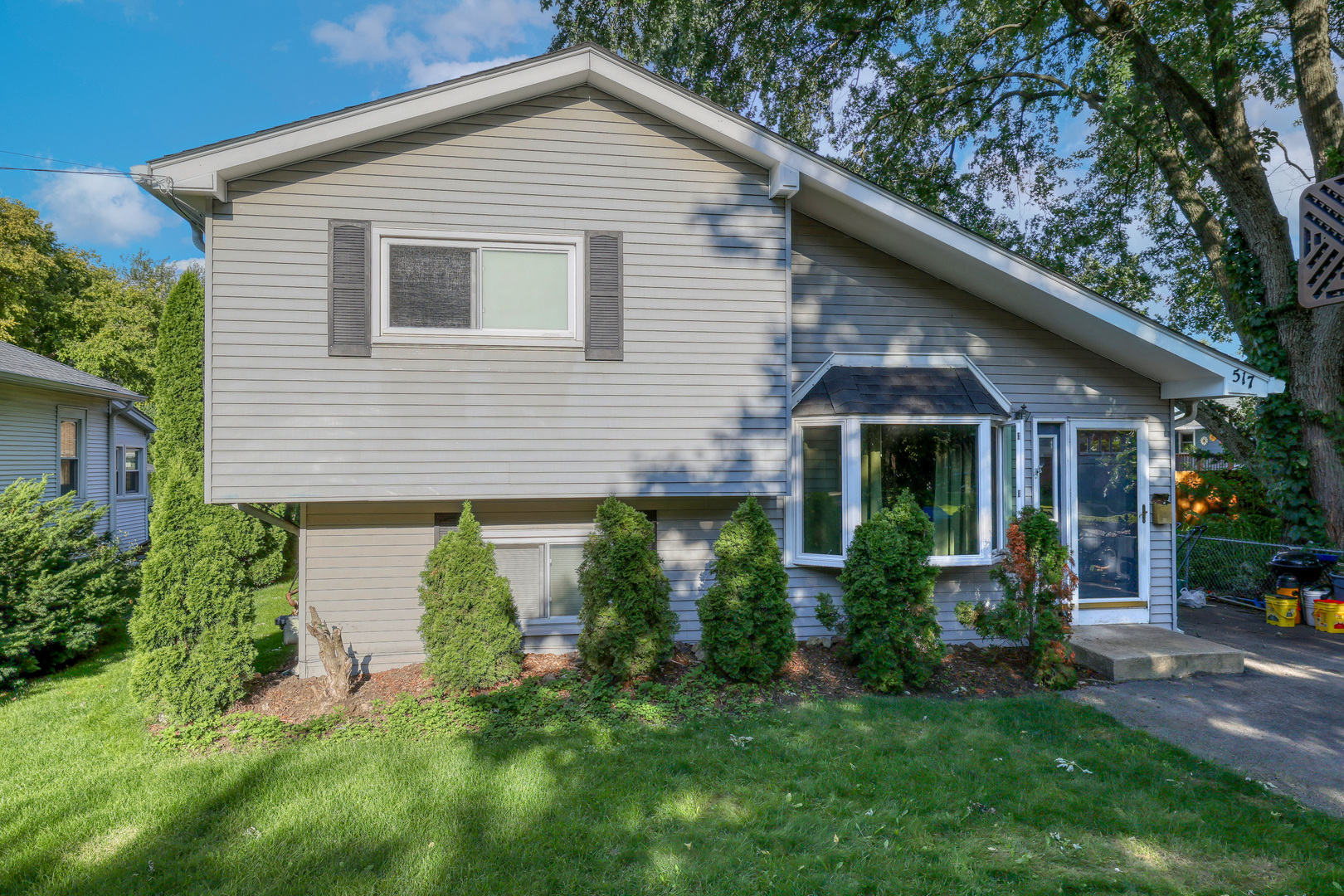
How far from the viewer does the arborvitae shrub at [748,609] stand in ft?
17.0

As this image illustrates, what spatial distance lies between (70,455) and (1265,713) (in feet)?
64.9

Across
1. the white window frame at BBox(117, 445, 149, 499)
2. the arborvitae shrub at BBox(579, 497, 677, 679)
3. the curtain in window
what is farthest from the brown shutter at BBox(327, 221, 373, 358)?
the white window frame at BBox(117, 445, 149, 499)

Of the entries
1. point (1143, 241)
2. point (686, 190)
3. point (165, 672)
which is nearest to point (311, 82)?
point (686, 190)

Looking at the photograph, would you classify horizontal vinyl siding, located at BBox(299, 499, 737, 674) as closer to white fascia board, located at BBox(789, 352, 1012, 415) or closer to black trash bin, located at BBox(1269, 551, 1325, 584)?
white fascia board, located at BBox(789, 352, 1012, 415)

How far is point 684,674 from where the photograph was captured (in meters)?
5.46

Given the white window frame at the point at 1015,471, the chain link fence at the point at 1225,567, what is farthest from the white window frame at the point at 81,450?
the chain link fence at the point at 1225,567

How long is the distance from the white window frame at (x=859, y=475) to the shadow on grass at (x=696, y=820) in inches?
75.9

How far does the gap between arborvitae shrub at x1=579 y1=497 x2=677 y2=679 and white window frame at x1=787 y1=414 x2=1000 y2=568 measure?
5.85 ft

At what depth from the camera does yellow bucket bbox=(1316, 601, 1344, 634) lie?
24.1 ft

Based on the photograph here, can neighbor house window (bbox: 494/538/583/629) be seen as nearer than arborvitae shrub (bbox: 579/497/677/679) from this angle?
No

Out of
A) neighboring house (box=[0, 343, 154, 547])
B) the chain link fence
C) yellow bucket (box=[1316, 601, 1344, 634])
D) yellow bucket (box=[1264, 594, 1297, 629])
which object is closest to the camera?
yellow bucket (box=[1316, 601, 1344, 634])

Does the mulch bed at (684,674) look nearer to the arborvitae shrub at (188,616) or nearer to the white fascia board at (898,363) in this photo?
the arborvitae shrub at (188,616)

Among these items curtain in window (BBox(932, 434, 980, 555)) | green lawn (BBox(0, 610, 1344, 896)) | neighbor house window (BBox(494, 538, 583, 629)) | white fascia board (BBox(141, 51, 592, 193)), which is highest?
white fascia board (BBox(141, 51, 592, 193))

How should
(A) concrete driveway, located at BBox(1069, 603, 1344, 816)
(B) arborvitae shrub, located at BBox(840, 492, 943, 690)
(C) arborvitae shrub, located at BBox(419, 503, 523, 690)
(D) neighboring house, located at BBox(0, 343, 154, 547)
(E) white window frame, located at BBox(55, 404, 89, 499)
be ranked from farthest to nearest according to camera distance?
(E) white window frame, located at BBox(55, 404, 89, 499)
(D) neighboring house, located at BBox(0, 343, 154, 547)
(B) arborvitae shrub, located at BBox(840, 492, 943, 690)
(C) arborvitae shrub, located at BBox(419, 503, 523, 690)
(A) concrete driveway, located at BBox(1069, 603, 1344, 816)
